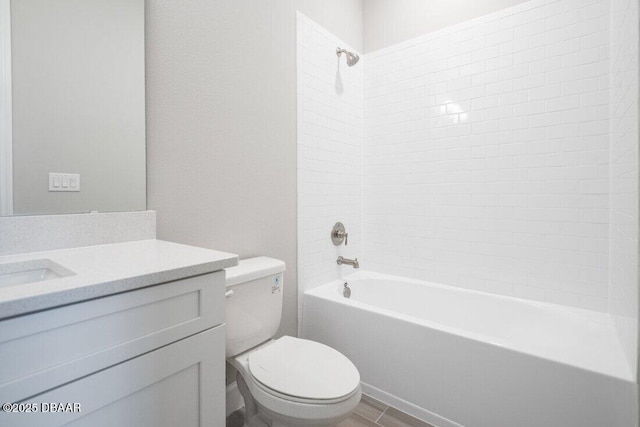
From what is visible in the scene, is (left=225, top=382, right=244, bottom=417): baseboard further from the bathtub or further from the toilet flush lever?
the toilet flush lever

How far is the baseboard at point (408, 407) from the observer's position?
1.57 meters

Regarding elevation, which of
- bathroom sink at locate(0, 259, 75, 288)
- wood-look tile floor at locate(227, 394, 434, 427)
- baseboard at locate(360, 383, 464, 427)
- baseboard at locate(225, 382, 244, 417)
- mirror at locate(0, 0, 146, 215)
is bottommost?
wood-look tile floor at locate(227, 394, 434, 427)

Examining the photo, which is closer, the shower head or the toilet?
the toilet

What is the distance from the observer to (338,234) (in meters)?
2.38

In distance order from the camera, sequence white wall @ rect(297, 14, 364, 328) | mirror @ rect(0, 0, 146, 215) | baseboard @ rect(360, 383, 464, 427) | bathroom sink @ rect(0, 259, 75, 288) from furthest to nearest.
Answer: white wall @ rect(297, 14, 364, 328), baseboard @ rect(360, 383, 464, 427), mirror @ rect(0, 0, 146, 215), bathroom sink @ rect(0, 259, 75, 288)

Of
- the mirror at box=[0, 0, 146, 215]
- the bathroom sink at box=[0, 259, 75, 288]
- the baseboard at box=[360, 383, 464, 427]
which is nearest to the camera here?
the bathroom sink at box=[0, 259, 75, 288]

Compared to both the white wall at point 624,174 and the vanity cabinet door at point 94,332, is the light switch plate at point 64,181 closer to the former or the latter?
the vanity cabinet door at point 94,332

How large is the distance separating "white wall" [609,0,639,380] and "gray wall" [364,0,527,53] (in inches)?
29.1

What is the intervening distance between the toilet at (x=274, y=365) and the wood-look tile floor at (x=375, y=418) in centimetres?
27

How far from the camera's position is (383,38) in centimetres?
254

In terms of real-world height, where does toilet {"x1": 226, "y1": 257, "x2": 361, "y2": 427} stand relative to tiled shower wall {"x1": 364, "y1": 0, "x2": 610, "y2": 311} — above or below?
below

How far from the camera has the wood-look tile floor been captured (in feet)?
5.28

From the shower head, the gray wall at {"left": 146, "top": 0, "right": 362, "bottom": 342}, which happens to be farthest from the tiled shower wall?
the gray wall at {"left": 146, "top": 0, "right": 362, "bottom": 342}

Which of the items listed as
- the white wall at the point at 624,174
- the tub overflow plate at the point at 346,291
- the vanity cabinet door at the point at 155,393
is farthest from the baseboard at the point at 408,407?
the vanity cabinet door at the point at 155,393
